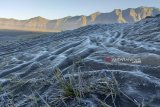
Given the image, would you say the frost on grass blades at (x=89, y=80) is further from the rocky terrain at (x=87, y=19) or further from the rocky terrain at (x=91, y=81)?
the rocky terrain at (x=87, y=19)

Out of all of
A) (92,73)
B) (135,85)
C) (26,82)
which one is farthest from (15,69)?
(135,85)

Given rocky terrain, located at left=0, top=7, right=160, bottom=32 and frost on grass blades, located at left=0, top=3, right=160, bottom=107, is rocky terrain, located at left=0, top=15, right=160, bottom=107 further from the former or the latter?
rocky terrain, located at left=0, top=7, right=160, bottom=32

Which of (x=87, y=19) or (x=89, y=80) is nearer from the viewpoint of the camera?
(x=89, y=80)

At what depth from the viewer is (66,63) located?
5.63m

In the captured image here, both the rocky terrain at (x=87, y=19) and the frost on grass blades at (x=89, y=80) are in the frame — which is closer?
the frost on grass blades at (x=89, y=80)

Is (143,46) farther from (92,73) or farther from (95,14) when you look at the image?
(95,14)

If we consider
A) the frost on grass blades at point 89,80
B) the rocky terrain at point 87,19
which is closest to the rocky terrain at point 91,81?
the frost on grass blades at point 89,80

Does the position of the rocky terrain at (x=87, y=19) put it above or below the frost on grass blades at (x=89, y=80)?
below

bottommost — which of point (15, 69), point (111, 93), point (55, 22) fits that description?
point (55, 22)

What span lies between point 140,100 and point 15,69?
3158 millimetres

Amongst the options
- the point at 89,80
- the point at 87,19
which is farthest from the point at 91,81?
the point at 87,19

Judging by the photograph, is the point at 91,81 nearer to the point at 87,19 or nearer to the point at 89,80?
the point at 89,80

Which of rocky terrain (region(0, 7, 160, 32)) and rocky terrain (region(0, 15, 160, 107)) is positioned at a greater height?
rocky terrain (region(0, 15, 160, 107))

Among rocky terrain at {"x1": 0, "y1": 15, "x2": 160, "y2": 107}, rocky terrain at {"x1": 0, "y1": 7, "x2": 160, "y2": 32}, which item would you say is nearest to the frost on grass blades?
rocky terrain at {"x1": 0, "y1": 15, "x2": 160, "y2": 107}
